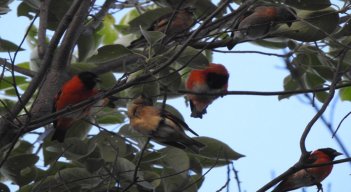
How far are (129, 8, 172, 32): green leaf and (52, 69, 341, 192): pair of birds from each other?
44 cm

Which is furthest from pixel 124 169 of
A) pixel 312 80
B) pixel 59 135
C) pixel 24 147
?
pixel 312 80

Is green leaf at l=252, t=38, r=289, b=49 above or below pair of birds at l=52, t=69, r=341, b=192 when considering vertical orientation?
above

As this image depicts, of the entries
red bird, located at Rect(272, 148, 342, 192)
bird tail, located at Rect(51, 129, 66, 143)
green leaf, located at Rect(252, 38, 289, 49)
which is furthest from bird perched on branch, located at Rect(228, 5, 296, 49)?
bird tail, located at Rect(51, 129, 66, 143)

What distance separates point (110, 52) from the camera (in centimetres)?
409

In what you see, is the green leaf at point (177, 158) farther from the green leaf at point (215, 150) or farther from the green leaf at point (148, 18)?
the green leaf at point (148, 18)

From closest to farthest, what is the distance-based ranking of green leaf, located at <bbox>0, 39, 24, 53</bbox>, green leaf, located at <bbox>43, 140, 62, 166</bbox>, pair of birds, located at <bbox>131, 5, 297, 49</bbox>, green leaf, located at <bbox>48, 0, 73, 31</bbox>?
pair of birds, located at <bbox>131, 5, 297, 49</bbox>
green leaf, located at <bbox>43, 140, 62, 166</bbox>
green leaf, located at <bbox>0, 39, 24, 53</bbox>
green leaf, located at <bbox>48, 0, 73, 31</bbox>

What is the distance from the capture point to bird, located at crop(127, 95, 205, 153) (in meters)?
4.03

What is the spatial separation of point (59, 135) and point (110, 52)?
3.14ft

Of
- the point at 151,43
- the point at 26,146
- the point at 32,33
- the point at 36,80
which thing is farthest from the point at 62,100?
the point at 151,43

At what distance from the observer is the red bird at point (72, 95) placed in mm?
4762

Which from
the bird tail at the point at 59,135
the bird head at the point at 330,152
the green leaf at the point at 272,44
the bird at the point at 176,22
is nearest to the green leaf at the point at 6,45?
the bird tail at the point at 59,135

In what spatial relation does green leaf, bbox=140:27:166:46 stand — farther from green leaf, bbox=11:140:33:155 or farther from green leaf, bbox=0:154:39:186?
green leaf, bbox=11:140:33:155

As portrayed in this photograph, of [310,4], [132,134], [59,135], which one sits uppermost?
[310,4]

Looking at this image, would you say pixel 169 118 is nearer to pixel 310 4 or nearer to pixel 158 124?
pixel 158 124
